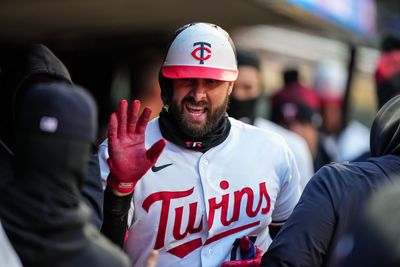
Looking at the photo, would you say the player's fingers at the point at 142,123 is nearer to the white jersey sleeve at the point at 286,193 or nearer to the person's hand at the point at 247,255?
the person's hand at the point at 247,255

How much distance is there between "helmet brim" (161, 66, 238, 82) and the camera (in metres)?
4.31

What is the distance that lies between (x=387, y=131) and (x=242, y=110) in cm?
283

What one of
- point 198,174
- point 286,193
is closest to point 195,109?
point 198,174

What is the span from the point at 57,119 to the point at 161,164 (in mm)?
1544

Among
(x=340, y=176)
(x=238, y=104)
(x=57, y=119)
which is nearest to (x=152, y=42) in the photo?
(x=238, y=104)

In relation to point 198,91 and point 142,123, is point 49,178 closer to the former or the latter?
point 142,123

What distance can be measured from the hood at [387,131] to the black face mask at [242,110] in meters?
2.62

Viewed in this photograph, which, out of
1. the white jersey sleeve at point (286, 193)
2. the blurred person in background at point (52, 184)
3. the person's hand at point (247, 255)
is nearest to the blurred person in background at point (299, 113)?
the white jersey sleeve at point (286, 193)

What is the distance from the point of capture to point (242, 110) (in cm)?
680

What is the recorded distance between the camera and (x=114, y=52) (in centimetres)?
1124

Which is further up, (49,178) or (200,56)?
(49,178)

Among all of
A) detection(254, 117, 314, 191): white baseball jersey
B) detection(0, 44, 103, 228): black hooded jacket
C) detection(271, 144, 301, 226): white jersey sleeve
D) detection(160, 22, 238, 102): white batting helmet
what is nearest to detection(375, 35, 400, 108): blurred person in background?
detection(254, 117, 314, 191): white baseball jersey

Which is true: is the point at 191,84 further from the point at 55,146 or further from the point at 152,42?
the point at 152,42

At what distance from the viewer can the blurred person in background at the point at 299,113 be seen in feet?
26.8
